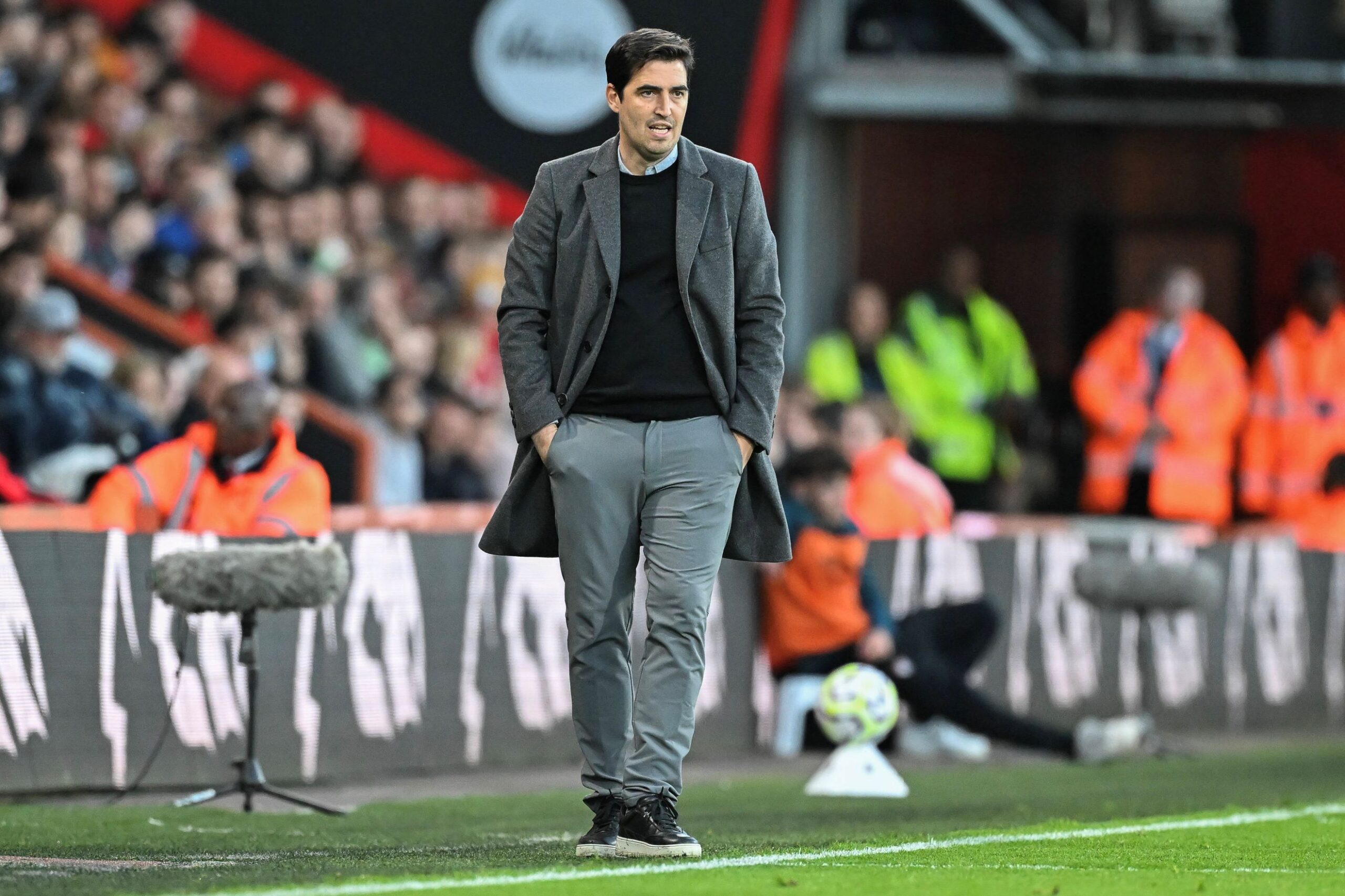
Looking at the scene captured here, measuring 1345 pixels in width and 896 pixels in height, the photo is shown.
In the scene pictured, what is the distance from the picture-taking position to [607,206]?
711 centimetres

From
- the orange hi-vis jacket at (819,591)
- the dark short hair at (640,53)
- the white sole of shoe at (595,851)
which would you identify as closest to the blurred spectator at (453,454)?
the orange hi-vis jacket at (819,591)

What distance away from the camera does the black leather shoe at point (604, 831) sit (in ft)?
23.3

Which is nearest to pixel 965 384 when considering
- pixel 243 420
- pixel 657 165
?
pixel 243 420

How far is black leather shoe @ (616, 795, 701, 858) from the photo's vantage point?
276 inches

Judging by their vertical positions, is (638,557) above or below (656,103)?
below

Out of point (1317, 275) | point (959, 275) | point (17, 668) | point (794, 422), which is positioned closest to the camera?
point (17, 668)

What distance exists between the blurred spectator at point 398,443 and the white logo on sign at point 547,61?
170 inches

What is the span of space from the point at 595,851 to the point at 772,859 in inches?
20.0

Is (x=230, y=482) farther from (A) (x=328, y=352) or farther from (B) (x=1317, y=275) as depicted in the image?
(B) (x=1317, y=275)

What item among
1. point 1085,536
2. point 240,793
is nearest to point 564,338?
point 240,793

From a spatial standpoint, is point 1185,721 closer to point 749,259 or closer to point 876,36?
point 876,36

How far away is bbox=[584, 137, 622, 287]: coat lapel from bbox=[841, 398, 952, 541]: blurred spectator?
22.3 feet

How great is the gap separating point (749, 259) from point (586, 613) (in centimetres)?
113

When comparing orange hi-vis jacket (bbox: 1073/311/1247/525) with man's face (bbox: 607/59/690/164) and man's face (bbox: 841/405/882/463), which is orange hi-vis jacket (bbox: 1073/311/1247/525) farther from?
man's face (bbox: 607/59/690/164)
